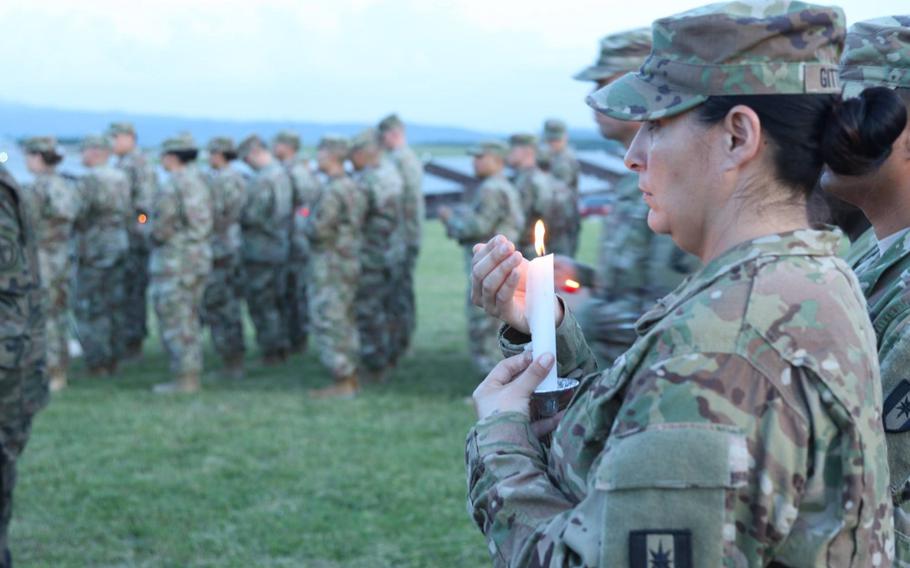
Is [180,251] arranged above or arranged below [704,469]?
below

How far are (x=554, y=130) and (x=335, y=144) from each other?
172 inches

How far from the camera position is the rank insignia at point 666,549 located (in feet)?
4.12

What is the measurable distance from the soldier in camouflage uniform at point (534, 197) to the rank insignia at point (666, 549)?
7872mm

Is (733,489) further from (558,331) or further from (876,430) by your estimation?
(558,331)

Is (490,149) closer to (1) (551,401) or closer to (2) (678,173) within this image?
(1) (551,401)

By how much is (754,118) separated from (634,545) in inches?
22.1

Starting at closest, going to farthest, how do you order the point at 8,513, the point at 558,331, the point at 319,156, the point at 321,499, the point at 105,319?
the point at 558,331
the point at 8,513
the point at 321,499
the point at 319,156
the point at 105,319

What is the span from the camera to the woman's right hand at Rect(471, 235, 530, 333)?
1717mm

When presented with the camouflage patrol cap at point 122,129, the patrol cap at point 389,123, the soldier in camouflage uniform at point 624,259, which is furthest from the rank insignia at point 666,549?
the camouflage patrol cap at point 122,129

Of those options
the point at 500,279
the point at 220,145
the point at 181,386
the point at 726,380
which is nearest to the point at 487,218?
the point at 220,145

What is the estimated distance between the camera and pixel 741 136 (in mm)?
1411

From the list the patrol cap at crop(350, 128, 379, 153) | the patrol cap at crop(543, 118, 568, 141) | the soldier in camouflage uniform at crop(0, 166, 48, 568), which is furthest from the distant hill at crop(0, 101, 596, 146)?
the soldier in camouflage uniform at crop(0, 166, 48, 568)

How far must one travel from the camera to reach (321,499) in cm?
590

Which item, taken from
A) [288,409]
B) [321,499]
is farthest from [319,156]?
[321,499]
